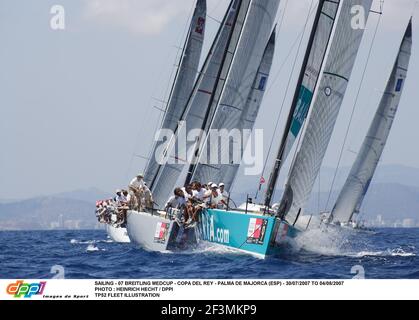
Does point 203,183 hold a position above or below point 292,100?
below

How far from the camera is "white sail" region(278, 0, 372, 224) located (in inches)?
540

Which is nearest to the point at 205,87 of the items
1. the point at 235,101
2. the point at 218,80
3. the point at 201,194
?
the point at 218,80

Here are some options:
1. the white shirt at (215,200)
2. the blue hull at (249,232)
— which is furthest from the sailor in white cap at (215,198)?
the blue hull at (249,232)

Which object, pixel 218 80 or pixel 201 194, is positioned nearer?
pixel 201 194

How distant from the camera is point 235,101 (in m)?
17.1

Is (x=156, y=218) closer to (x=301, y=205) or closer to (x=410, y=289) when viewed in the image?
(x=301, y=205)

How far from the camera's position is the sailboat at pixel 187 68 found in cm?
2309

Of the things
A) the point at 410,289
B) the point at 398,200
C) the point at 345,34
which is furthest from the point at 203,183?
the point at 398,200

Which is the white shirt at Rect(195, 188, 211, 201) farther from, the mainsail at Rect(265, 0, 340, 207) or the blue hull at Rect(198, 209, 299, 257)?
the mainsail at Rect(265, 0, 340, 207)

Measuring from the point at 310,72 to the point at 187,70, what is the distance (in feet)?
32.7

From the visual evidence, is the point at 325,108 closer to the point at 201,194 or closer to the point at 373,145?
the point at 201,194

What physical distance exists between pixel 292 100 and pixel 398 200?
149 ft

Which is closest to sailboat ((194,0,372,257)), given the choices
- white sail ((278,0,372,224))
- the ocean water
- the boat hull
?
white sail ((278,0,372,224))
